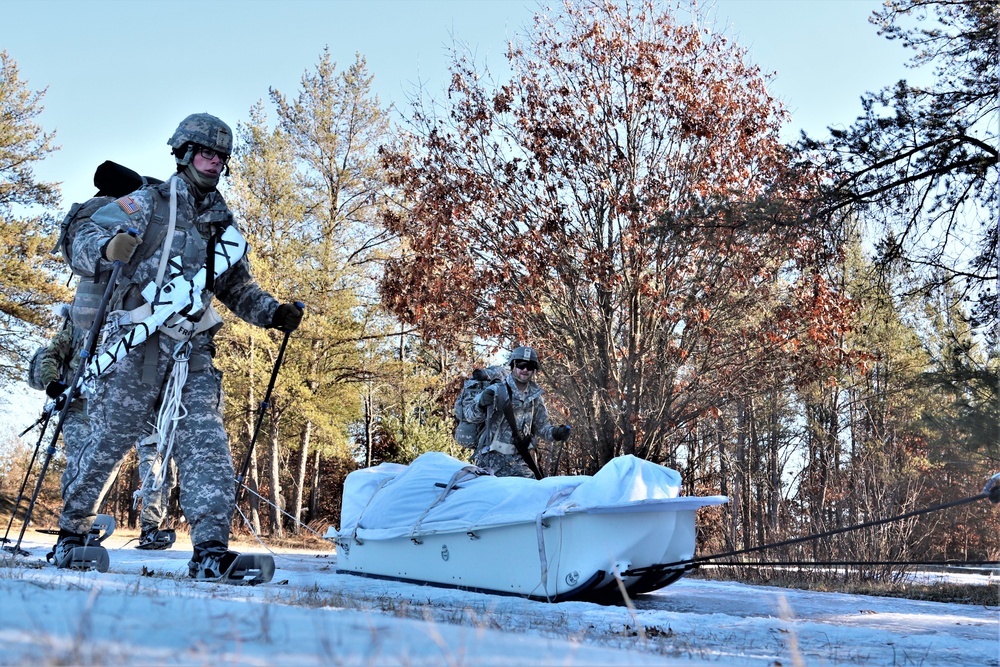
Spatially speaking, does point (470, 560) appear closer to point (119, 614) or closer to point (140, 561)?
point (140, 561)

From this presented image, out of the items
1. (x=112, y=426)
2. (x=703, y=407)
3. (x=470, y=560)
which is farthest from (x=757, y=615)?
(x=703, y=407)

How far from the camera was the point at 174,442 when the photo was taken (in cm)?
542

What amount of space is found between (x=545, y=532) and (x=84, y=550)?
2707mm

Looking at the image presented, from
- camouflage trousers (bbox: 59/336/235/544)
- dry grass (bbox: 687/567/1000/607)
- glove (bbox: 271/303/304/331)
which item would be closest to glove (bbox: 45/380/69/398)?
camouflage trousers (bbox: 59/336/235/544)

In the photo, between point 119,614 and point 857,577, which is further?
point 857,577

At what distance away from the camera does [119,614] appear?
2.03 meters

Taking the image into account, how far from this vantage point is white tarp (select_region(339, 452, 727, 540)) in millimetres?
5660

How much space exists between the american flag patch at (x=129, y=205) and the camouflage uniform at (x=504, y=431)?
4.65 metres

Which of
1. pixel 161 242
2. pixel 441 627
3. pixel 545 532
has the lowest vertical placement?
pixel 441 627

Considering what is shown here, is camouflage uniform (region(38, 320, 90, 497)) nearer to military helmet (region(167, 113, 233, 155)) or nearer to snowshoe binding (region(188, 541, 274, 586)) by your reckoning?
military helmet (region(167, 113, 233, 155))

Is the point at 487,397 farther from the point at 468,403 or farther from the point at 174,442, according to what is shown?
the point at 174,442

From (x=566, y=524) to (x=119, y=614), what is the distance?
3.92 meters

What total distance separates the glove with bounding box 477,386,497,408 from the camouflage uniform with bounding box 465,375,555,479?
66 millimetres

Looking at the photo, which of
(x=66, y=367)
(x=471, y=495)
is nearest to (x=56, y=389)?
(x=66, y=367)
